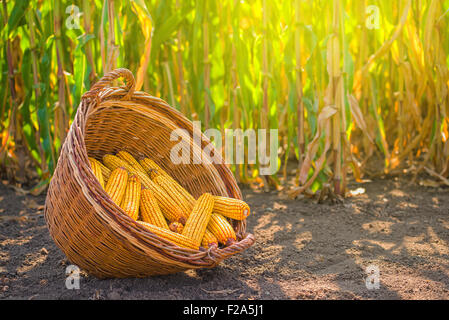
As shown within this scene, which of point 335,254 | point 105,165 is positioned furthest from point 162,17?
point 335,254

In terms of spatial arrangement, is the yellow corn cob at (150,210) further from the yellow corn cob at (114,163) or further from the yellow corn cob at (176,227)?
the yellow corn cob at (114,163)

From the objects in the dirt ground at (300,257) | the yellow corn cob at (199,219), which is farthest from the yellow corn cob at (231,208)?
the dirt ground at (300,257)

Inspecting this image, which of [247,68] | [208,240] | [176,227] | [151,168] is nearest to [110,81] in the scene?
[151,168]

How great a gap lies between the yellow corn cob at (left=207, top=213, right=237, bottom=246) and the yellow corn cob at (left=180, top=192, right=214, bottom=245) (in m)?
0.04

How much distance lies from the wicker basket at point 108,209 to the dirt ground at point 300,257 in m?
0.14

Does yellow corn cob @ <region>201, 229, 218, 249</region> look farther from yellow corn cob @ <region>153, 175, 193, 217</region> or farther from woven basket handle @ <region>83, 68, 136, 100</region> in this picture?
woven basket handle @ <region>83, 68, 136, 100</region>

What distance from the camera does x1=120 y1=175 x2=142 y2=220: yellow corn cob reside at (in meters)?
1.93

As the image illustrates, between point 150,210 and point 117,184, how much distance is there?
18 centimetres

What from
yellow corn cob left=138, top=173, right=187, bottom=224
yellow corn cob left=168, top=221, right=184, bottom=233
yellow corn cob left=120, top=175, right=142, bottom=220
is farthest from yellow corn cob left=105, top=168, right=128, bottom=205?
yellow corn cob left=168, top=221, right=184, bottom=233

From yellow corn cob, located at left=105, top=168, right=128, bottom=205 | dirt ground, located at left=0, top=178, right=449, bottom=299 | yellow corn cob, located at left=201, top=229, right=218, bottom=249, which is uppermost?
yellow corn cob, located at left=105, top=168, right=128, bottom=205

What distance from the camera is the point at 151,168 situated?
7.72 ft

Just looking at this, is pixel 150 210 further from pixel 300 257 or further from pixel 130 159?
pixel 300 257
